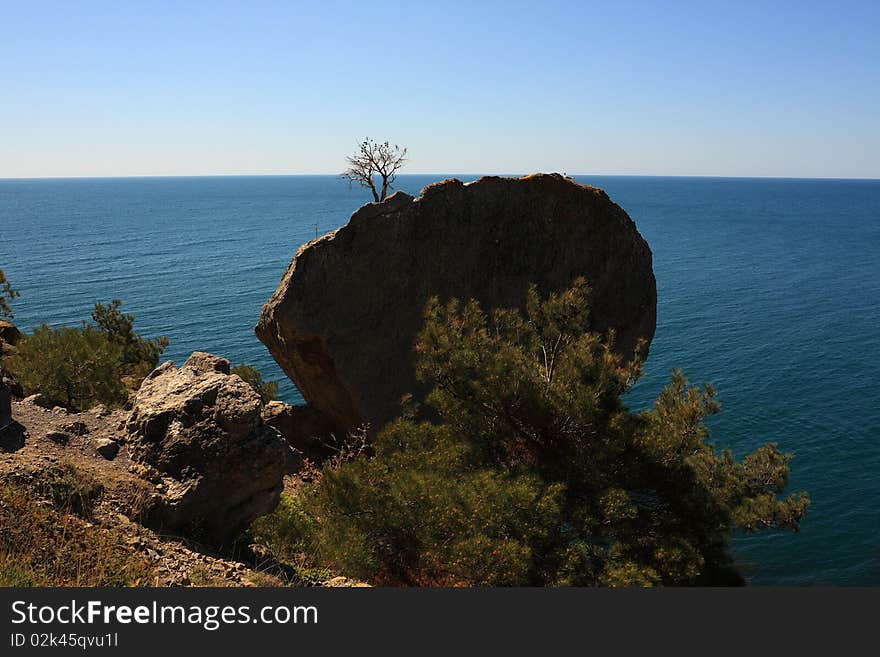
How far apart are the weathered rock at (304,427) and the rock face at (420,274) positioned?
1.88 feet

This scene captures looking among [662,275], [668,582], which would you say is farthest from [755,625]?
[662,275]

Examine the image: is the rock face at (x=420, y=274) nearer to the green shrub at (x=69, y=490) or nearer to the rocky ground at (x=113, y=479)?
the rocky ground at (x=113, y=479)

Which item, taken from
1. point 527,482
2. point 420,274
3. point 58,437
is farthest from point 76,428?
point 420,274

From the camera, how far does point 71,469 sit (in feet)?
36.9

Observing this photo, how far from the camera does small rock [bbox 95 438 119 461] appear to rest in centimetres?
1281

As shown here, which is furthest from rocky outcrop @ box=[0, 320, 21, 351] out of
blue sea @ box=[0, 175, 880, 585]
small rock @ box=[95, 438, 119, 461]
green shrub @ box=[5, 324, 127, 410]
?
small rock @ box=[95, 438, 119, 461]

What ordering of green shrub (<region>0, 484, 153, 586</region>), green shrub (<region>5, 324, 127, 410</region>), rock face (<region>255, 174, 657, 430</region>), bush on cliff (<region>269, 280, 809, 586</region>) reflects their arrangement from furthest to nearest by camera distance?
rock face (<region>255, 174, 657, 430</region>)
green shrub (<region>5, 324, 127, 410</region>)
bush on cliff (<region>269, 280, 809, 586</region>)
green shrub (<region>0, 484, 153, 586</region>)

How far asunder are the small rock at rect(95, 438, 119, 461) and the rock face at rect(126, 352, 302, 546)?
0.29 m

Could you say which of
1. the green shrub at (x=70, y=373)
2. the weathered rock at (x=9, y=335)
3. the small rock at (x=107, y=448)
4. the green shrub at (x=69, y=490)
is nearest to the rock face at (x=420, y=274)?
the green shrub at (x=70, y=373)

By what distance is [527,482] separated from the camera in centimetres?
1123

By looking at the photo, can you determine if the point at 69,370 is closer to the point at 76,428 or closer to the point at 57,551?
the point at 76,428

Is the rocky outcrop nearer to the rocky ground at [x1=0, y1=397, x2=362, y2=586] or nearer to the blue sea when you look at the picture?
the blue sea

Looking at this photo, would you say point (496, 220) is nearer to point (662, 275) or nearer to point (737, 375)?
point (737, 375)

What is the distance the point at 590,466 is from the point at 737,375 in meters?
36.7
